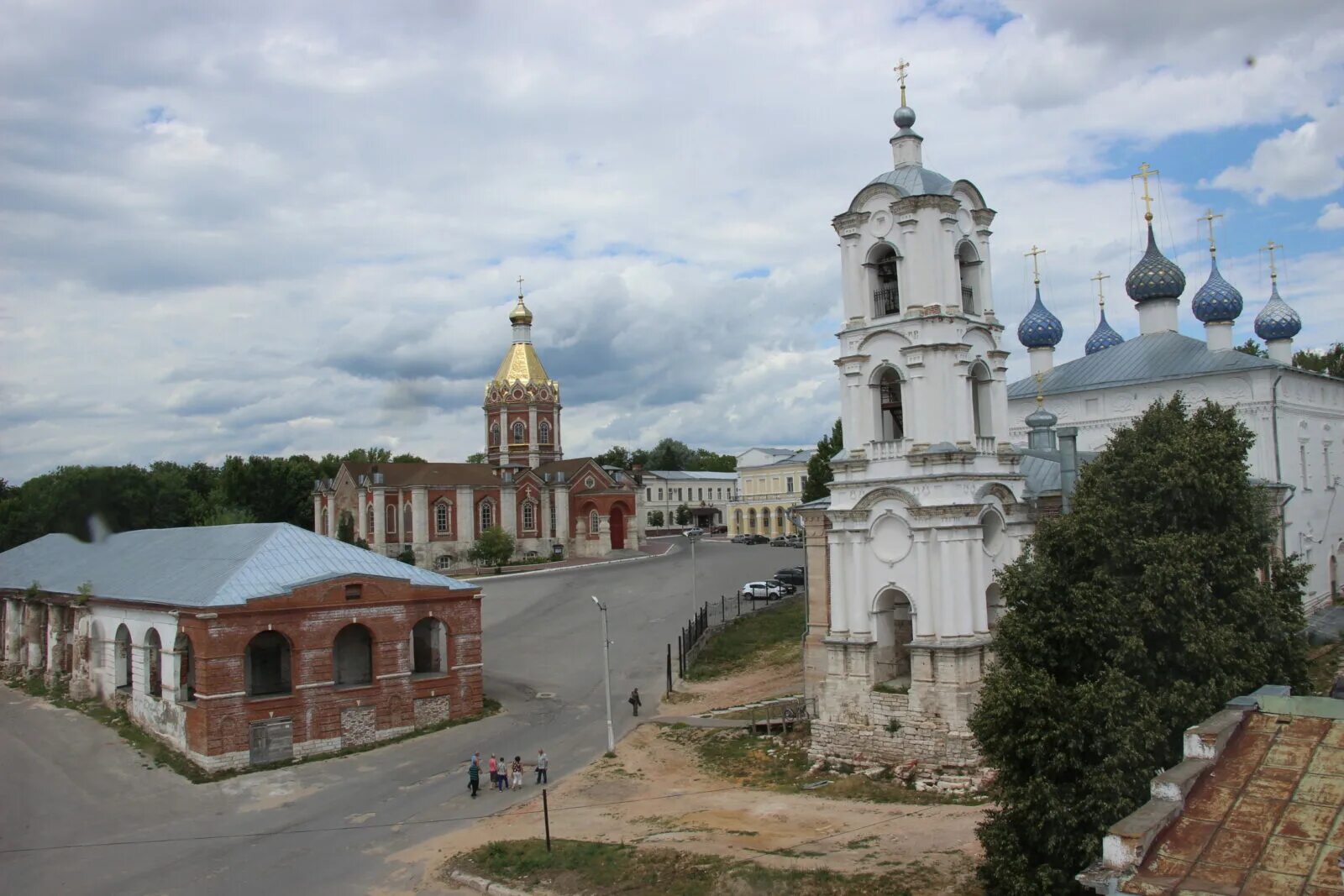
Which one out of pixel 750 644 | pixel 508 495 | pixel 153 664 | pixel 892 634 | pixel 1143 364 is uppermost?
pixel 1143 364

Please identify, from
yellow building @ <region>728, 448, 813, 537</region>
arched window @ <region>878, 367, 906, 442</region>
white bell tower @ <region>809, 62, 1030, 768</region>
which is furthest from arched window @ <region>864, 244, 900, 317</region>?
yellow building @ <region>728, 448, 813, 537</region>

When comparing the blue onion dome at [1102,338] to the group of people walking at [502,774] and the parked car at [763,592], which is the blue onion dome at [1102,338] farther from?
the group of people walking at [502,774]

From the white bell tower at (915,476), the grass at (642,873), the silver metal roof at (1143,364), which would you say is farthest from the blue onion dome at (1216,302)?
the grass at (642,873)

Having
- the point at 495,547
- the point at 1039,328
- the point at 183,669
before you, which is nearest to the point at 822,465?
the point at 1039,328

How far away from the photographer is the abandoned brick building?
27.5 metres

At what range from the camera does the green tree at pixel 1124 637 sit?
14.6 metres

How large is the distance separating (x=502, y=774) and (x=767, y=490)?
64862 millimetres

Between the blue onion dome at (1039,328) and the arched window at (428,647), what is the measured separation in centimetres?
2455

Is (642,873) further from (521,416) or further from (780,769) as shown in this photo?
(521,416)

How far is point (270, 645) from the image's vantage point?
31562 mm

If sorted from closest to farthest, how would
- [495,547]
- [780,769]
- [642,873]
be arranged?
1. [642,873]
2. [780,769]
3. [495,547]

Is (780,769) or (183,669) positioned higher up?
(183,669)

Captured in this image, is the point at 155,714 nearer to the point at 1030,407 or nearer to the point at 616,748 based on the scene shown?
the point at 616,748

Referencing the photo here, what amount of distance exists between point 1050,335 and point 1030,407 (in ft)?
16.1
